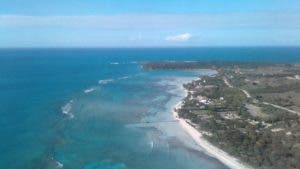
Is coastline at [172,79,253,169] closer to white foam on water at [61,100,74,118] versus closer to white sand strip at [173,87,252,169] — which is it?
white sand strip at [173,87,252,169]

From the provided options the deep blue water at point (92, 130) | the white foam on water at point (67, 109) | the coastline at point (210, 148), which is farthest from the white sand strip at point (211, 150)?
the white foam on water at point (67, 109)

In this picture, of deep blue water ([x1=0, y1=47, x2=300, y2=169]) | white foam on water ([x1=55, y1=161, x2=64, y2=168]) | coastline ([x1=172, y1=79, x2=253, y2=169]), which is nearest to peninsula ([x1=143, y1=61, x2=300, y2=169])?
coastline ([x1=172, y1=79, x2=253, y2=169])

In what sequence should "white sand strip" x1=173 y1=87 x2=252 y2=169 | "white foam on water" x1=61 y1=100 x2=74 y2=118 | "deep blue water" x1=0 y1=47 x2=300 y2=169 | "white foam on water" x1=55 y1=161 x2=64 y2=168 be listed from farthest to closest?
"white foam on water" x1=61 y1=100 x2=74 y2=118, "deep blue water" x1=0 y1=47 x2=300 y2=169, "white sand strip" x1=173 y1=87 x2=252 y2=169, "white foam on water" x1=55 y1=161 x2=64 y2=168

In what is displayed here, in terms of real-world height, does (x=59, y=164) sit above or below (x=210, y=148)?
below

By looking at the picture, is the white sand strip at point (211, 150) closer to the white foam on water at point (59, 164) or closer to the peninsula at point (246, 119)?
the peninsula at point (246, 119)

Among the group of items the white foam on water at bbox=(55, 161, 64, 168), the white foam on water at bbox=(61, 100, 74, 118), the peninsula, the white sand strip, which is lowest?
the white foam on water at bbox=(55, 161, 64, 168)

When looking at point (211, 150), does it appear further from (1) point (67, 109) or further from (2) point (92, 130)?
(1) point (67, 109)

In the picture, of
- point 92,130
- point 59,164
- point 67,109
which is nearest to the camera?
point 59,164

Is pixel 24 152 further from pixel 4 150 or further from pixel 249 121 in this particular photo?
pixel 249 121

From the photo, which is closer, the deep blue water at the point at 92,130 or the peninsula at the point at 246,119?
the deep blue water at the point at 92,130

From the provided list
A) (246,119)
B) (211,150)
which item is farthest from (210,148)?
(246,119)

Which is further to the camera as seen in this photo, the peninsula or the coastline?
the peninsula
